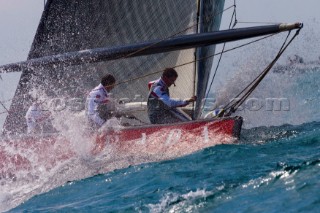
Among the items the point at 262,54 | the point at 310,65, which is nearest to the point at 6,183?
the point at 262,54

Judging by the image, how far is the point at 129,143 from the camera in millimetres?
9055

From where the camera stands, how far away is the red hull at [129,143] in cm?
863

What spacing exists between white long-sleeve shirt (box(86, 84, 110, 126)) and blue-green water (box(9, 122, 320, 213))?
2.23m

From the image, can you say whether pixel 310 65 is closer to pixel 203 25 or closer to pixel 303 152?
pixel 203 25

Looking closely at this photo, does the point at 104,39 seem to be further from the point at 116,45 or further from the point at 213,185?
the point at 213,185

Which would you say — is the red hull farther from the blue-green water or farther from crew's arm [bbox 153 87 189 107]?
crew's arm [bbox 153 87 189 107]

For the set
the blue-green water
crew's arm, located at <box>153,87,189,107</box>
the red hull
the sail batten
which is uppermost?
the sail batten

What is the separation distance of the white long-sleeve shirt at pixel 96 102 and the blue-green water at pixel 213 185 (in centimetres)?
223

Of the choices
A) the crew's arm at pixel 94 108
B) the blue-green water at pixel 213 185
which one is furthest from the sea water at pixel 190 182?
the crew's arm at pixel 94 108

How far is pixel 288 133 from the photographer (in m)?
10.1

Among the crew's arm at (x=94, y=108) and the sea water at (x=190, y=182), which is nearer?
the sea water at (x=190, y=182)

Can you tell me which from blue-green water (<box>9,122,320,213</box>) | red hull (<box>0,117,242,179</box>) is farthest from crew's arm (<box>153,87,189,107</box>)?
blue-green water (<box>9,122,320,213</box>)

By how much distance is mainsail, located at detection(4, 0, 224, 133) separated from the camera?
12609 mm

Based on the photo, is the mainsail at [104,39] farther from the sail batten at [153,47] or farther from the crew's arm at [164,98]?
the crew's arm at [164,98]
